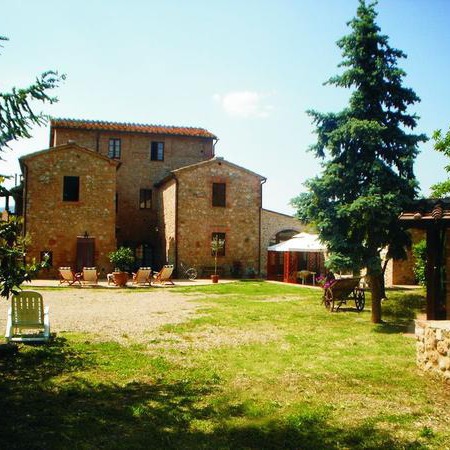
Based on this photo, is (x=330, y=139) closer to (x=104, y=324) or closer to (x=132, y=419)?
(x=104, y=324)

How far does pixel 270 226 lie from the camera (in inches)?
1041

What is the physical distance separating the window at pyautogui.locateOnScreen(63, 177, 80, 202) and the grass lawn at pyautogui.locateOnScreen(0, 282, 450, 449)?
53.7ft

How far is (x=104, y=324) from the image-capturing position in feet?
A: 32.6

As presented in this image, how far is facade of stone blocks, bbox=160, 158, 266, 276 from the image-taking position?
24141mm

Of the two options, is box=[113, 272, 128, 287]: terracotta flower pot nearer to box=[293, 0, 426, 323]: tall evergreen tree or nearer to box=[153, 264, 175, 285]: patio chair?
box=[153, 264, 175, 285]: patio chair

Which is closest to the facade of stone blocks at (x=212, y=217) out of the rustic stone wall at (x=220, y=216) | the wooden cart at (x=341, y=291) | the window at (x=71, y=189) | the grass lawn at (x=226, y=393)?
the rustic stone wall at (x=220, y=216)

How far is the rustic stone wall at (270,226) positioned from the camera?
85.3 ft

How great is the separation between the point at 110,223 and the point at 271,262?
916 centimetres

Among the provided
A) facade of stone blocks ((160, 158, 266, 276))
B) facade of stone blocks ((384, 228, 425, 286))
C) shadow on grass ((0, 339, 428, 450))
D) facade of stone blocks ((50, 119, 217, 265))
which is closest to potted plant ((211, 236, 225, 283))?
facade of stone blocks ((160, 158, 266, 276))

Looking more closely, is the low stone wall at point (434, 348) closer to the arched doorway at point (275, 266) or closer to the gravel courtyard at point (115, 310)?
the gravel courtyard at point (115, 310)

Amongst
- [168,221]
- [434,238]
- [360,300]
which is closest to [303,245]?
[360,300]

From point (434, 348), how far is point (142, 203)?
24.4 m

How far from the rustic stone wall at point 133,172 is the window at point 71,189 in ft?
15.8

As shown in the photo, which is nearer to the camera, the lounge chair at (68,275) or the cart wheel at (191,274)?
the lounge chair at (68,275)
